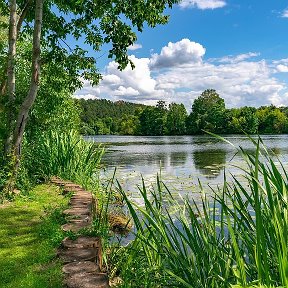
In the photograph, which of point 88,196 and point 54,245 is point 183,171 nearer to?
point 88,196

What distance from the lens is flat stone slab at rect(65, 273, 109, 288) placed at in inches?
159

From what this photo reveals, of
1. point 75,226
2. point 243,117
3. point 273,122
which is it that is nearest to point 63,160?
point 75,226

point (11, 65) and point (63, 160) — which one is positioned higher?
point (11, 65)

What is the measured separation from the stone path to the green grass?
5.4 inches

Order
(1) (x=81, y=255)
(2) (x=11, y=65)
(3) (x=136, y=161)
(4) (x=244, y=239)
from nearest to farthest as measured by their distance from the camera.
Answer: (4) (x=244, y=239) → (1) (x=81, y=255) → (2) (x=11, y=65) → (3) (x=136, y=161)

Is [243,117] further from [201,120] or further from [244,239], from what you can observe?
[244,239]

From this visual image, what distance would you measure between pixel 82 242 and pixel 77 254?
15.8 inches

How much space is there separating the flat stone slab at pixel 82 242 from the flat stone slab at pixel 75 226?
46 cm

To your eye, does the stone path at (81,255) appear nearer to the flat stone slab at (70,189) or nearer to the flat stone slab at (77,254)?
the flat stone slab at (77,254)

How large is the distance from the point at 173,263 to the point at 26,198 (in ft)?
20.9

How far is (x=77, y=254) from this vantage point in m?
5.03

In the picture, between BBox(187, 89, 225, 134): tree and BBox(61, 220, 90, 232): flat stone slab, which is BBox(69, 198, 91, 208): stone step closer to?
BBox(61, 220, 90, 232): flat stone slab

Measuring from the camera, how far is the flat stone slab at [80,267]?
4464mm

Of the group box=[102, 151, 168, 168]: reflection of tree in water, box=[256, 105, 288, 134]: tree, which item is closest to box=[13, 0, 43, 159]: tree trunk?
box=[102, 151, 168, 168]: reflection of tree in water
